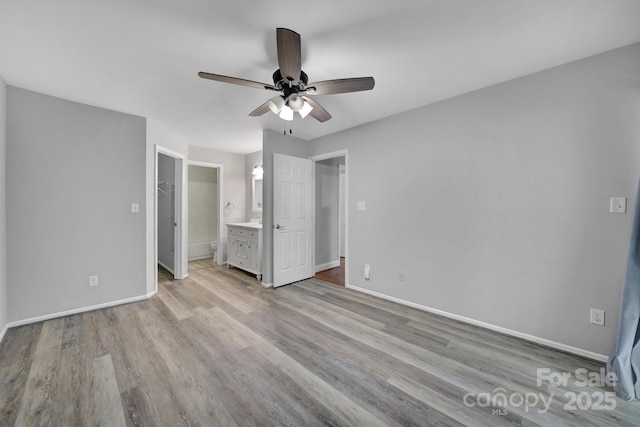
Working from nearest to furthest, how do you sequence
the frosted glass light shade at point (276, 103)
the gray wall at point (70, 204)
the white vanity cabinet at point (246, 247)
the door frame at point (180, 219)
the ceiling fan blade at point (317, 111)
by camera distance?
the frosted glass light shade at point (276, 103)
the ceiling fan blade at point (317, 111)
the gray wall at point (70, 204)
the door frame at point (180, 219)
the white vanity cabinet at point (246, 247)

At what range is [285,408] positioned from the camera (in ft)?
4.82

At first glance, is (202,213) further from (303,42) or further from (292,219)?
(303,42)

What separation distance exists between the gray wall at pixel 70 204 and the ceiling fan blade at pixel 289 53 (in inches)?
100

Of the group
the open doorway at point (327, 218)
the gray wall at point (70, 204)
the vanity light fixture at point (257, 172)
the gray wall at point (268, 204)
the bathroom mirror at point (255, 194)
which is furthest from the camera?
the bathroom mirror at point (255, 194)

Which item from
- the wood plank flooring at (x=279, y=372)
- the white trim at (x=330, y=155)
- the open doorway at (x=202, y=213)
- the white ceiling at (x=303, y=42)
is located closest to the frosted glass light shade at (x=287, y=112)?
the white ceiling at (x=303, y=42)

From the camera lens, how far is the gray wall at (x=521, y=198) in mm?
1852

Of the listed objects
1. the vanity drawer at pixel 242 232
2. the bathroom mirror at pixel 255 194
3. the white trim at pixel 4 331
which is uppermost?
the bathroom mirror at pixel 255 194

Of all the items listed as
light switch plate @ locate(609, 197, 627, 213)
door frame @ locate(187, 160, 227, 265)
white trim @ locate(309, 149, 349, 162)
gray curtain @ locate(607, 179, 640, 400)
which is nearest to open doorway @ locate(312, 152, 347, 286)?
white trim @ locate(309, 149, 349, 162)

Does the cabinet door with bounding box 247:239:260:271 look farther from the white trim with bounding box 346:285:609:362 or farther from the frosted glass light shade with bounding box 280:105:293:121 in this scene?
the frosted glass light shade with bounding box 280:105:293:121

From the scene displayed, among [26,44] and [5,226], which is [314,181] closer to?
[26,44]

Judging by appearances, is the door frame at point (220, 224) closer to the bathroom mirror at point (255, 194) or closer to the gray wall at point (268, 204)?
the bathroom mirror at point (255, 194)

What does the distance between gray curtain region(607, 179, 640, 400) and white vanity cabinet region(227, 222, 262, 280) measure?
3854 mm

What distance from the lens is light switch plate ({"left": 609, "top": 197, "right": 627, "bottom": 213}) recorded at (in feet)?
5.89

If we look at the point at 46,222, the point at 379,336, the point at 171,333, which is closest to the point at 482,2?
the point at 379,336
